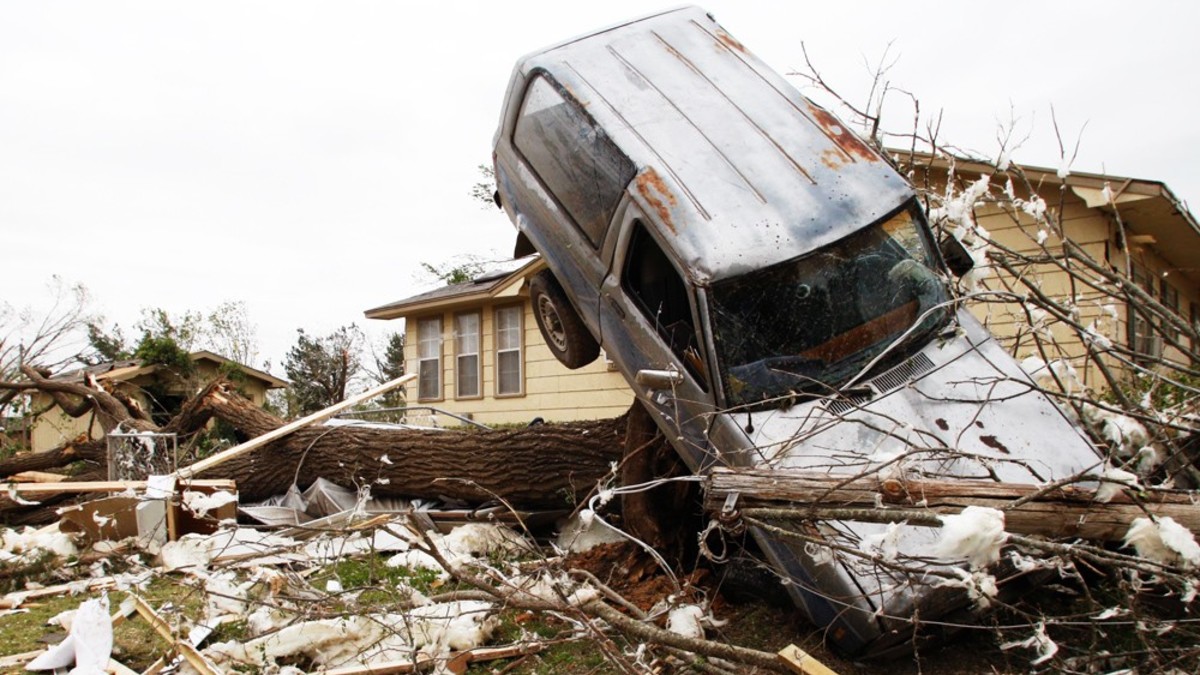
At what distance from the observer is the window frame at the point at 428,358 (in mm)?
16531

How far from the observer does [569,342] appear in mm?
6609

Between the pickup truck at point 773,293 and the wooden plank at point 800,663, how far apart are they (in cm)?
27

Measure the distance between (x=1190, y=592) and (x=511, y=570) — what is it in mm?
4186

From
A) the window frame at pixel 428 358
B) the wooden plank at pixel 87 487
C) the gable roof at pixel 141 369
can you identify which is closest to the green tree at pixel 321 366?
the gable roof at pixel 141 369

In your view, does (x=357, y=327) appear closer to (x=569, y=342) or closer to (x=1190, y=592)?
(x=569, y=342)

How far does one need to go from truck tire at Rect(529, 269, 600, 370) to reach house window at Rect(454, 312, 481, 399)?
9246 millimetres

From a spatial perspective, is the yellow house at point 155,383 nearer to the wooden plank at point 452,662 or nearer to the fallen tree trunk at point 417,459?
the fallen tree trunk at point 417,459

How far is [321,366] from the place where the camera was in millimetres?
28891

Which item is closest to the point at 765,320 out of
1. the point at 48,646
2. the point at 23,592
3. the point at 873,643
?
Answer: the point at 873,643

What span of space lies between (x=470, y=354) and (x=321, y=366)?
570 inches

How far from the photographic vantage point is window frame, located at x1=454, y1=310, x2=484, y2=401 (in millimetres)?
15891

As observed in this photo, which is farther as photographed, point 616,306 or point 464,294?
point 464,294

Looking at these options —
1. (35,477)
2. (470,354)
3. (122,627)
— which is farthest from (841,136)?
(470,354)

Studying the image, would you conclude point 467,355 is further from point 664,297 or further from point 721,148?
point 721,148
